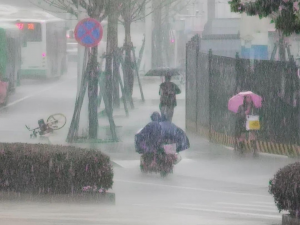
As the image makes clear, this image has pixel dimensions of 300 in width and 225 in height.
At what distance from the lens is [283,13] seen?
11.0m

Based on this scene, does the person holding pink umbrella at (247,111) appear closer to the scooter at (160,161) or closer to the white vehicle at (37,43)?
the scooter at (160,161)

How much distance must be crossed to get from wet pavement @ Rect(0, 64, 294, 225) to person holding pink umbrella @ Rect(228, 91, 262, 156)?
551 millimetres

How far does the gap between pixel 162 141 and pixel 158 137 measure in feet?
0.36

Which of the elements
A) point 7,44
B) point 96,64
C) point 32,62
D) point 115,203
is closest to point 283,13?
point 115,203

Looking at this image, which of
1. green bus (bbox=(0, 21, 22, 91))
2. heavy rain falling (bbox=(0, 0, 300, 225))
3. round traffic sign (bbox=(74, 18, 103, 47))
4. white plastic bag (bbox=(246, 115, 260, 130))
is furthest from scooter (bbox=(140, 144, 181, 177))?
green bus (bbox=(0, 21, 22, 91))

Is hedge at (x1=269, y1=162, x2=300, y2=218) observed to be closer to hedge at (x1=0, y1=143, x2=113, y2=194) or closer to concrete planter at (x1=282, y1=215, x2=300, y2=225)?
concrete planter at (x1=282, y1=215, x2=300, y2=225)

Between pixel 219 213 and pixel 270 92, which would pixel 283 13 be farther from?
pixel 270 92

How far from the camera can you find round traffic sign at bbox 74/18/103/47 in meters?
22.8

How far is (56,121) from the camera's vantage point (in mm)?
26375

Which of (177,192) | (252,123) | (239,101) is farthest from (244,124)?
(177,192)

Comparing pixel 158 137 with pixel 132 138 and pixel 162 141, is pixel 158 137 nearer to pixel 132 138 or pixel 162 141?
pixel 162 141

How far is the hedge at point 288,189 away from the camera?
34.8 feet

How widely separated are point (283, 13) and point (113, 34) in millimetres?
22193

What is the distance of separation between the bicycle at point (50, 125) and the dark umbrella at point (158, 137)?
27.0 feet
